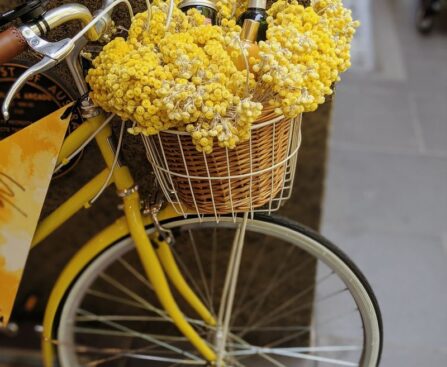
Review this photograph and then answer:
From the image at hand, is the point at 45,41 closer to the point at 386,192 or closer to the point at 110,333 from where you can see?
the point at 110,333

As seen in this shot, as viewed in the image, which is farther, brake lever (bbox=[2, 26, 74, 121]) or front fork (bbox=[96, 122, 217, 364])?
front fork (bbox=[96, 122, 217, 364])

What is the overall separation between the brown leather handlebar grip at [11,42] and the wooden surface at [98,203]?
0.49 m

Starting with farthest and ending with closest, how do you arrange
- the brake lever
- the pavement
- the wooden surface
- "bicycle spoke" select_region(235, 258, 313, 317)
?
the pavement → "bicycle spoke" select_region(235, 258, 313, 317) → the wooden surface → the brake lever

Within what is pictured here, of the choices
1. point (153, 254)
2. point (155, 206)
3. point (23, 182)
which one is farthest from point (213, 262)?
point (23, 182)


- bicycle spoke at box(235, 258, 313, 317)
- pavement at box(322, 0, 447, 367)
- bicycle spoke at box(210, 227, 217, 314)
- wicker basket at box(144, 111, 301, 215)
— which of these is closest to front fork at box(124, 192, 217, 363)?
wicker basket at box(144, 111, 301, 215)

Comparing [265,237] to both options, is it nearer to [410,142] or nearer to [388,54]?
[410,142]

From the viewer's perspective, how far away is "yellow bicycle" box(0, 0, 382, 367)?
148 cm

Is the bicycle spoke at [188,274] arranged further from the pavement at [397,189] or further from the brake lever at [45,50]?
the brake lever at [45,50]

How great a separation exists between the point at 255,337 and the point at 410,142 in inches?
71.1

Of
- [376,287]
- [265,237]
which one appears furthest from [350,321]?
[265,237]

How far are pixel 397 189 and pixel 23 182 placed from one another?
2252 mm

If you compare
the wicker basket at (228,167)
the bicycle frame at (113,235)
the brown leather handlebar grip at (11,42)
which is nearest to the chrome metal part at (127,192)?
the bicycle frame at (113,235)

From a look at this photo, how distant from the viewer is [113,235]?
1.68 m

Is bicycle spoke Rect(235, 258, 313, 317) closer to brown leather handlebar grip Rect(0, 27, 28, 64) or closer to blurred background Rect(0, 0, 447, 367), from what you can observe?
blurred background Rect(0, 0, 447, 367)
